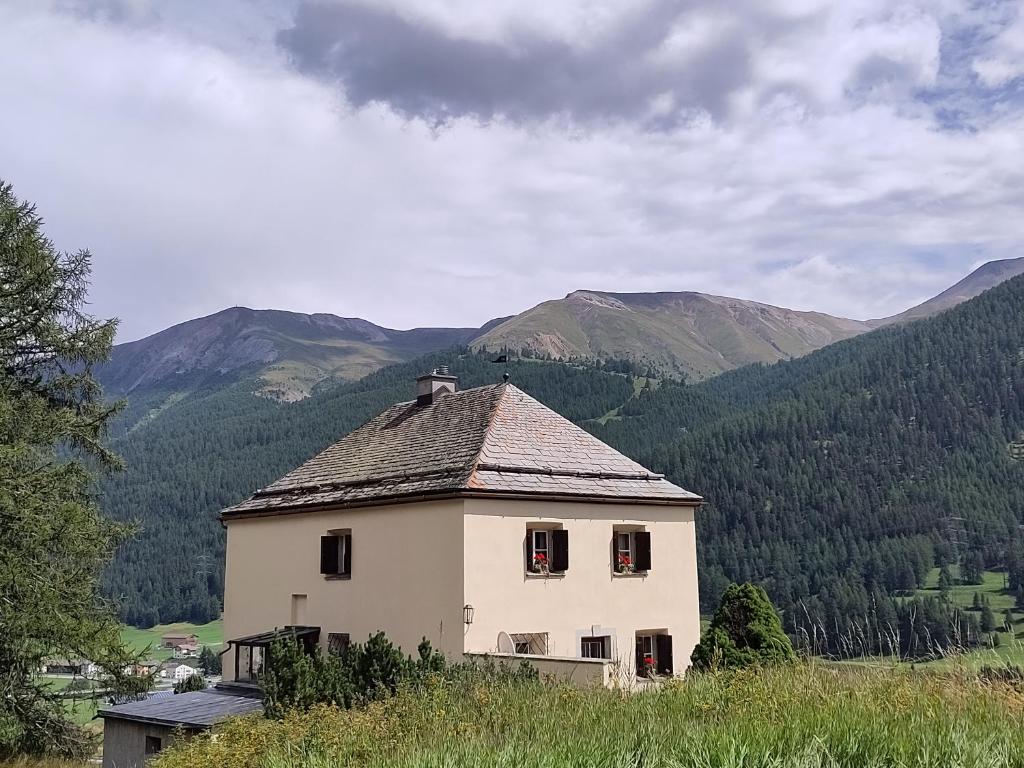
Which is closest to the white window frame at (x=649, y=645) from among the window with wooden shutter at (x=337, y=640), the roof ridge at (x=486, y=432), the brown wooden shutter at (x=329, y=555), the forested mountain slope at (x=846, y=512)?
the roof ridge at (x=486, y=432)

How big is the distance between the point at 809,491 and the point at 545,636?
176m

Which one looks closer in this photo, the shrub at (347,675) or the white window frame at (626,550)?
the shrub at (347,675)

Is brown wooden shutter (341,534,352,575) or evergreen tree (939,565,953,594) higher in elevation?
brown wooden shutter (341,534,352,575)

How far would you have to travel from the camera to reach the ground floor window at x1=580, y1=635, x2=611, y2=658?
23.5 m

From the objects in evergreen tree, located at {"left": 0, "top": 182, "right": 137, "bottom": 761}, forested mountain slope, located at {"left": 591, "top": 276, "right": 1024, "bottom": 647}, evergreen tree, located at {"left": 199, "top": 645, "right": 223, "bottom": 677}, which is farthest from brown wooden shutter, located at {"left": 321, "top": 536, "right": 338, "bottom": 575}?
forested mountain slope, located at {"left": 591, "top": 276, "right": 1024, "bottom": 647}

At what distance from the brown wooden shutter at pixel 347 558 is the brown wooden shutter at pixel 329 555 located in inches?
9.3

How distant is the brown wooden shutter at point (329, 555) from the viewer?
82.3ft

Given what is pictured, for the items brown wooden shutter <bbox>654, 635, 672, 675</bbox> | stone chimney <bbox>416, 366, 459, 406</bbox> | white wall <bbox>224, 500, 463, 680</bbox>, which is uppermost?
stone chimney <bbox>416, 366, 459, 406</bbox>

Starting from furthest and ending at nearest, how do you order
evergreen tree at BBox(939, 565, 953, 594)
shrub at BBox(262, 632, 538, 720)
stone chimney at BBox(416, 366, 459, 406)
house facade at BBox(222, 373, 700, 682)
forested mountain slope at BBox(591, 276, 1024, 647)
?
1. forested mountain slope at BBox(591, 276, 1024, 647)
2. evergreen tree at BBox(939, 565, 953, 594)
3. stone chimney at BBox(416, 366, 459, 406)
4. house facade at BBox(222, 373, 700, 682)
5. shrub at BBox(262, 632, 538, 720)

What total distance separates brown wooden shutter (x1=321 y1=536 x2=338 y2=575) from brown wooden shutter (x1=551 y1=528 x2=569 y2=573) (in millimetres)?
6057

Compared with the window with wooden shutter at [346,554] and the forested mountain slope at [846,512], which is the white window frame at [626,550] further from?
the forested mountain slope at [846,512]

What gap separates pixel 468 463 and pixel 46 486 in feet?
35.6

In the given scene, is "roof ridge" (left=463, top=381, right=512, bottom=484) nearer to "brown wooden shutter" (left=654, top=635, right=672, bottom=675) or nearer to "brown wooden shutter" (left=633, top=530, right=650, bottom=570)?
"brown wooden shutter" (left=633, top=530, right=650, bottom=570)

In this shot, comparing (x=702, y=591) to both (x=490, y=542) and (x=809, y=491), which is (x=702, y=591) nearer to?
(x=809, y=491)
